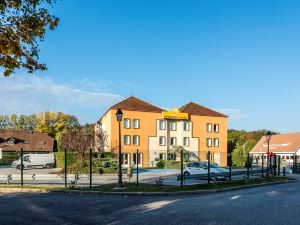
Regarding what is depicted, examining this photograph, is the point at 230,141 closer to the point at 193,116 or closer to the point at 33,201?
the point at 193,116

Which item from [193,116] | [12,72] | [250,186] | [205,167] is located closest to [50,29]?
[12,72]

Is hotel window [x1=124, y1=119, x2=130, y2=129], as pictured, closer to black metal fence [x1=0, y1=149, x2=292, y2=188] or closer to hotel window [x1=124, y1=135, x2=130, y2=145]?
A: hotel window [x1=124, y1=135, x2=130, y2=145]

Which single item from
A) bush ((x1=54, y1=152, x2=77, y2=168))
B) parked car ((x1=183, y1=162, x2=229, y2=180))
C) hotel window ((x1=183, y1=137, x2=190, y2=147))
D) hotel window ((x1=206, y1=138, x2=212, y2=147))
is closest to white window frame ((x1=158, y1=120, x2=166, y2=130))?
hotel window ((x1=183, y1=137, x2=190, y2=147))

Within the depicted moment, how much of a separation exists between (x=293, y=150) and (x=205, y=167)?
47966 mm

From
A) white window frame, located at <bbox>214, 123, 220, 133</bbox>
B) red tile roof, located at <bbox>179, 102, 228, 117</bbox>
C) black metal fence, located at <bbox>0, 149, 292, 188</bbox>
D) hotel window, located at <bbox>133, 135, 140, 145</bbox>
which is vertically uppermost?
red tile roof, located at <bbox>179, 102, 228, 117</bbox>

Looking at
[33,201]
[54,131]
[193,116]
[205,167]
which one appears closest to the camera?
[33,201]

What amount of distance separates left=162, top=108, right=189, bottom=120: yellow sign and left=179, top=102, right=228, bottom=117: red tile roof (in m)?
1.62

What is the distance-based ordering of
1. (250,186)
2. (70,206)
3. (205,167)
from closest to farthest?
(70,206)
(250,186)
(205,167)

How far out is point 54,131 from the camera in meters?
86.2

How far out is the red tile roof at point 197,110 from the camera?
2271 inches

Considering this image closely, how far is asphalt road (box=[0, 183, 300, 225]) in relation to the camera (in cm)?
904

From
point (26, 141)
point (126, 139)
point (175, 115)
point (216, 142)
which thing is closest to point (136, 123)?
point (126, 139)

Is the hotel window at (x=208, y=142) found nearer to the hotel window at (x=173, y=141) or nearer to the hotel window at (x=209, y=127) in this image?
the hotel window at (x=209, y=127)

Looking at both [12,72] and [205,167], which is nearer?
[12,72]
